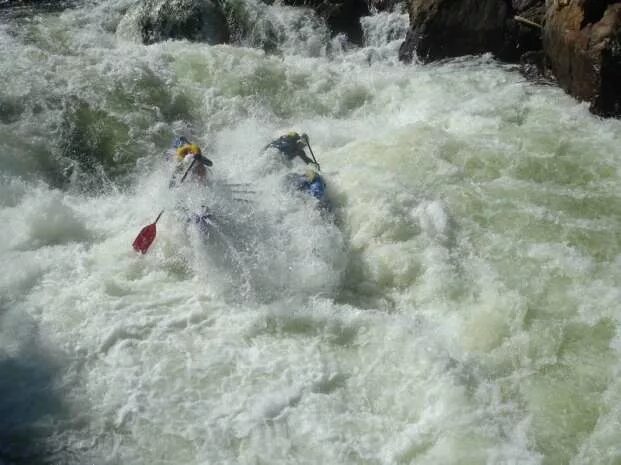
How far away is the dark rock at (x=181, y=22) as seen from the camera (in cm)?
1054

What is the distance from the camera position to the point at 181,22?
10.6 m

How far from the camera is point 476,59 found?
997 centimetres

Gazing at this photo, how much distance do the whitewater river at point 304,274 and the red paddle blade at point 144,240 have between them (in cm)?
16

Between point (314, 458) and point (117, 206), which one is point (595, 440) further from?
point (117, 206)

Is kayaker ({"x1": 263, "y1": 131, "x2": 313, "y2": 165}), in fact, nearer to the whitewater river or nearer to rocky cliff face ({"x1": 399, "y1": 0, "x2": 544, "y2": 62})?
the whitewater river

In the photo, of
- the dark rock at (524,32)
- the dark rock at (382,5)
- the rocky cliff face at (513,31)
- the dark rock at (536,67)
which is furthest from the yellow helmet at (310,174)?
the dark rock at (382,5)

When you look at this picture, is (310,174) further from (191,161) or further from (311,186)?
(191,161)

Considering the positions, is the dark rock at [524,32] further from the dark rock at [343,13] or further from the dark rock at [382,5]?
the dark rock at [343,13]

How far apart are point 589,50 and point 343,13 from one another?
199 inches

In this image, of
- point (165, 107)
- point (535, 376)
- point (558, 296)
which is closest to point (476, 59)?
point (165, 107)

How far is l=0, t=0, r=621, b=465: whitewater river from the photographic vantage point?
14.0 ft

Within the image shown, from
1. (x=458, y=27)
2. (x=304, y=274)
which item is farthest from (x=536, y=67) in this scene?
(x=304, y=274)

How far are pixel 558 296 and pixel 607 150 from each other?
2.84 metres

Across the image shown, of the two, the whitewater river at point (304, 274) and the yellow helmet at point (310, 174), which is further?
the yellow helmet at point (310, 174)
